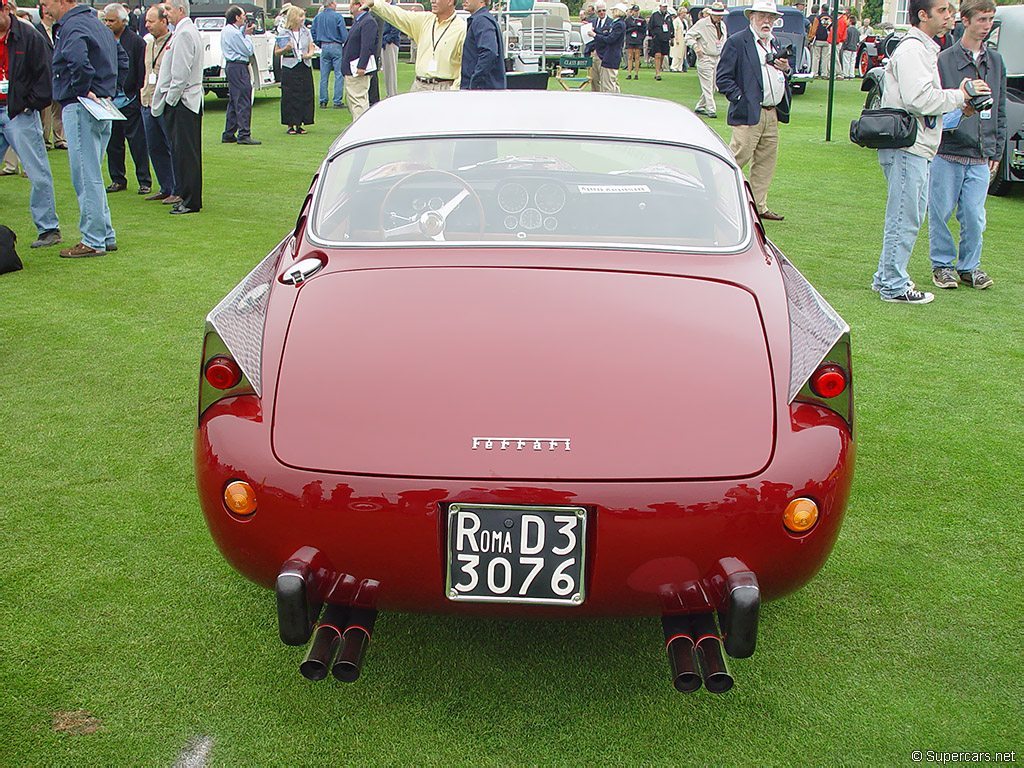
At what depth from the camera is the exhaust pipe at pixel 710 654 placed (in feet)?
8.11

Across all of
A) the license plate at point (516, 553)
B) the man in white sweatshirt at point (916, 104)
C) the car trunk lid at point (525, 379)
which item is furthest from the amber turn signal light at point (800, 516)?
the man in white sweatshirt at point (916, 104)

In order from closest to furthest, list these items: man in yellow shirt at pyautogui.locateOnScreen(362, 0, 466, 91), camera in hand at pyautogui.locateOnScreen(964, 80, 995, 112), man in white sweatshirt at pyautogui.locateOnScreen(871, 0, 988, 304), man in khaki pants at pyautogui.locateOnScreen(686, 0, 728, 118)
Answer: man in white sweatshirt at pyautogui.locateOnScreen(871, 0, 988, 304), camera in hand at pyautogui.locateOnScreen(964, 80, 995, 112), man in yellow shirt at pyautogui.locateOnScreen(362, 0, 466, 91), man in khaki pants at pyautogui.locateOnScreen(686, 0, 728, 118)

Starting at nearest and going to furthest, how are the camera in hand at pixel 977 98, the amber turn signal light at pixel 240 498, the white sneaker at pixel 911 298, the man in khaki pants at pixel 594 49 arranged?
the amber turn signal light at pixel 240 498 → the camera in hand at pixel 977 98 → the white sneaker at pixel 911 298 → the man in khaki pants at pixel 594 49

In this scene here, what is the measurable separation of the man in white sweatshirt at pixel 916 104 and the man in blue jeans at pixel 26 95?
20.2 ft

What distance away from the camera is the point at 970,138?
6863 mm

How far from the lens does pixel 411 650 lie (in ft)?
10.1

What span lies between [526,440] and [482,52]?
26.9 feet

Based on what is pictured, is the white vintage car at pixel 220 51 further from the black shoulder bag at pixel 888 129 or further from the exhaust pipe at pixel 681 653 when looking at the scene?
the exhaust pipe at pixel 681 653

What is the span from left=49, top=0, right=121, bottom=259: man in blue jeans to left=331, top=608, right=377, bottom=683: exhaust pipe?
631 centimetres

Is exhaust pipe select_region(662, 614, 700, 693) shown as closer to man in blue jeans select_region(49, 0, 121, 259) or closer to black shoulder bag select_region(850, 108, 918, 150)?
black shoulder bag select_region(850, 108, 918, 150)

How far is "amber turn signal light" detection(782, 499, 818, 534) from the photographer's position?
2.55 metres

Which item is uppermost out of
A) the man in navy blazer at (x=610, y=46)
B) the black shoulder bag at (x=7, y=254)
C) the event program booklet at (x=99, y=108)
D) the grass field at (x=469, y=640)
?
the man in navy blazer at (x=610, y=46)

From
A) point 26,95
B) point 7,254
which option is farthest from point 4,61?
point 7,254

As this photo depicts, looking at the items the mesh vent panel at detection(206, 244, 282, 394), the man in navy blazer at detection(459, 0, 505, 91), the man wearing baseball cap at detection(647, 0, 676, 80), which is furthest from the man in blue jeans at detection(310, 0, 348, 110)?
the mesh vent panel at detection(206, 244, 282, 394)
